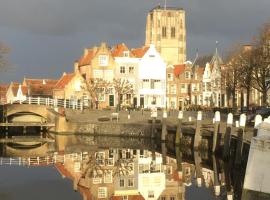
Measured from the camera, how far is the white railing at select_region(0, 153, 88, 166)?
40188 mm

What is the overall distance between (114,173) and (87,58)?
180 feet

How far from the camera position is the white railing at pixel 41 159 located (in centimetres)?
4019

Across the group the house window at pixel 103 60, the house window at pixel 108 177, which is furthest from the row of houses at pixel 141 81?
the house window at pixel 108 177

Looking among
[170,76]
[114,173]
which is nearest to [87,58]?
[170,76]

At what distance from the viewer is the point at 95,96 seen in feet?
267

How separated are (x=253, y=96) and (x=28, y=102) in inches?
1350

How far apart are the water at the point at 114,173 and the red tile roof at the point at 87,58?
3630 cm

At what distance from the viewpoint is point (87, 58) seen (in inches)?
3467

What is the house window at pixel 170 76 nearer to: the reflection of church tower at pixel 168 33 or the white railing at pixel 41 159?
the reflection of church tower at pixel 168 33

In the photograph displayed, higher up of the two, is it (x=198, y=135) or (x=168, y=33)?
(x=168, y=33)

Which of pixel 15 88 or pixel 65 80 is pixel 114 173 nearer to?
pixel 65 80

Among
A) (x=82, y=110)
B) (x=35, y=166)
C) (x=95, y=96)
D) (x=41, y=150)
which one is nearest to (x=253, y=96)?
(x=95, y=96)

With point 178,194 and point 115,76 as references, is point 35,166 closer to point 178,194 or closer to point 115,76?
point 178,194

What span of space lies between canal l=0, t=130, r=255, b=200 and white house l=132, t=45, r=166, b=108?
115 feet
